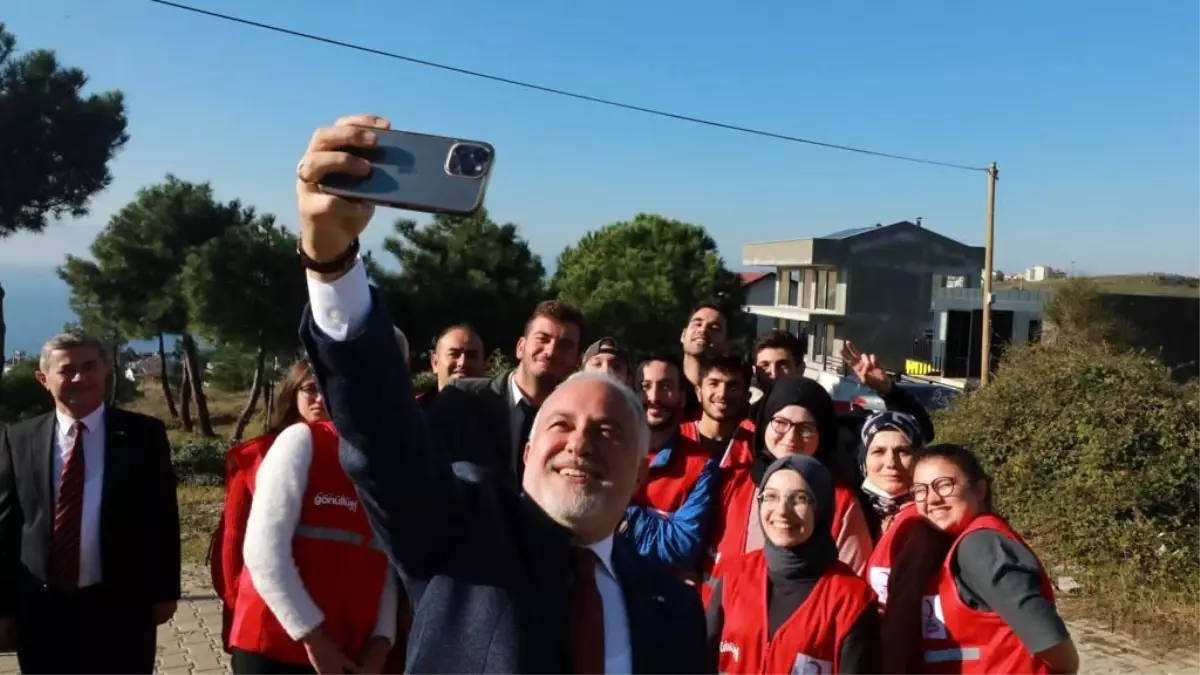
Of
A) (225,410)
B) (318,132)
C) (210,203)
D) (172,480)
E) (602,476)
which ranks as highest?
(210,203)

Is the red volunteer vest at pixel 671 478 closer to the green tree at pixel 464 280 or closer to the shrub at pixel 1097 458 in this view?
the shrub at pixel 1097 458

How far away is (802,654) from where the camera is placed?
2604 millimetres

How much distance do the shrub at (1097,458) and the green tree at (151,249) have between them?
18.6 m

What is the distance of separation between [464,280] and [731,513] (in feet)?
69.1

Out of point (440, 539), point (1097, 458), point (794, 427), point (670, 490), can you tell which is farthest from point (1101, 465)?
point (440, 539)

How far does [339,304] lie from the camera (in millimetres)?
1357

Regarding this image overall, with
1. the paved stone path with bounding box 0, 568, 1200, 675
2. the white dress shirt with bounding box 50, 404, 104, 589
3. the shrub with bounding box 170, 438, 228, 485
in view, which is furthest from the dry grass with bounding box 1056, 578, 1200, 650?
the shrub with bounding box 170, 438, 228, 485

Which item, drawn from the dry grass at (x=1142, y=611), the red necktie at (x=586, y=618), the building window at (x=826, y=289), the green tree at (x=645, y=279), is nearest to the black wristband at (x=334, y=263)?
the red necktie at (x=586, y=618)

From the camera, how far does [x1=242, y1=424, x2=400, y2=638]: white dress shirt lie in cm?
261

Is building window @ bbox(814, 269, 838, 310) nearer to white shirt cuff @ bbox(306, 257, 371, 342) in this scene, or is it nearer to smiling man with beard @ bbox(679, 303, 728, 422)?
smiling man with beard @ bbox(679, 303, 728, 422)

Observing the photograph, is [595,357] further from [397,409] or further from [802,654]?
[397,409]

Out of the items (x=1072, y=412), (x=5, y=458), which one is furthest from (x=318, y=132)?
(x=1072, y=412)

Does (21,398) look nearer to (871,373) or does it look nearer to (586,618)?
(871,373)

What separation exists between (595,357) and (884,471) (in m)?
1.34
